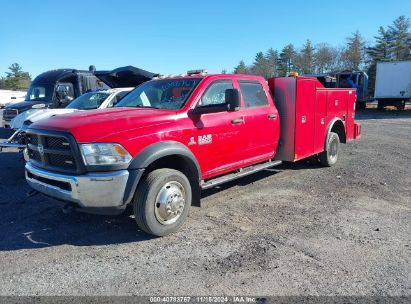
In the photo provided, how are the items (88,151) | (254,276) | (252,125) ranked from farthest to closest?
(252,125) → (88,151) → (254,276)

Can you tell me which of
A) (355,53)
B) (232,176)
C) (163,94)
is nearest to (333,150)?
(232,176)

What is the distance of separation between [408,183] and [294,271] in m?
4.53

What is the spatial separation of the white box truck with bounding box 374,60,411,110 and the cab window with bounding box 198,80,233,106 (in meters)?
26.3

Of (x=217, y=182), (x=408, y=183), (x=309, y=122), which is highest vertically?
(x=309, y=122)

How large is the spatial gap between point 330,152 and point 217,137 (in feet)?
13.9

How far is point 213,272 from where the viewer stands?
369 centimetres

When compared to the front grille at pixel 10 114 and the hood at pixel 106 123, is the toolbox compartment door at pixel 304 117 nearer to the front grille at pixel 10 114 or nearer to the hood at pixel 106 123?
the hood at pixel 106 123

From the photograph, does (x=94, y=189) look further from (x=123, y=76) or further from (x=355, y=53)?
(x=355, y=53)

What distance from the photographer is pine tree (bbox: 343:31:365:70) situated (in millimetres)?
61031

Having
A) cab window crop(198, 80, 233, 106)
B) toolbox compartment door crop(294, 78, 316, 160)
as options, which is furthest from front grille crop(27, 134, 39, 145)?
toolbox compartment door crop(294, 78, 316, 160)

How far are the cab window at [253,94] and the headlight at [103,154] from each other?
252 centimetres

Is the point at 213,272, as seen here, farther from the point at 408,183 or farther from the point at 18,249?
the point at 408,183

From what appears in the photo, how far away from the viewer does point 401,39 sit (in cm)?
5884

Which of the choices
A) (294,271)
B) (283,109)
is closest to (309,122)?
(283,109)
